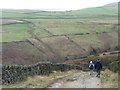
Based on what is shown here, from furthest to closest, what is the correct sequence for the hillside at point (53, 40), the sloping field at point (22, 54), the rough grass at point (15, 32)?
the rough grass at point (15, 32) < the hillside at point (53, 40) < the sloping field at point (22, 54)

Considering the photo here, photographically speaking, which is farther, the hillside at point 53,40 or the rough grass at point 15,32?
the rough grass at point 15,32

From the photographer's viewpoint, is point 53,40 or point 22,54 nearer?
point 22,54

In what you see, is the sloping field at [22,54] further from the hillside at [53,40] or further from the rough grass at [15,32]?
the rough grass at [15,32]

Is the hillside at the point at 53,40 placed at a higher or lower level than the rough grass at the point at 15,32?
lower

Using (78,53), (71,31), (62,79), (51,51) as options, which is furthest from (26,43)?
(62,79)

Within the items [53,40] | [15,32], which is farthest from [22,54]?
[15,32]

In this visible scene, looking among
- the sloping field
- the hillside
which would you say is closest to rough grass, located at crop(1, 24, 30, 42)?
the hillside

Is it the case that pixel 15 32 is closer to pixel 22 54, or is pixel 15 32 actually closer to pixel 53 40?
pixel 53 40

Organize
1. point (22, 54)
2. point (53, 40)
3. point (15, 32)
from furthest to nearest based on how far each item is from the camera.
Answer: point (15, 32) < point (53, 40) < point (22, 54)

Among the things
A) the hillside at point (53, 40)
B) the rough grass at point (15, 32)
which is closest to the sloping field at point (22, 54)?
the hillside at point (53, 40)

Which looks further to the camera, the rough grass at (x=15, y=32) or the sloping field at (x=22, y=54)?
the rough grass at (x=15, y=32)

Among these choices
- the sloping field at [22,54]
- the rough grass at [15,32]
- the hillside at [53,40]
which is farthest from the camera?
the rough grass at [15,32]

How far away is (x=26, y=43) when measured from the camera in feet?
244

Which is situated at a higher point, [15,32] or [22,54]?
[15,32]
